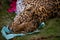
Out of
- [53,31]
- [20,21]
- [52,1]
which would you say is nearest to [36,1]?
[52,1]

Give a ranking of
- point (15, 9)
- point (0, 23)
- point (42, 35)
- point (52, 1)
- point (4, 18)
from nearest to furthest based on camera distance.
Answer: point (42, 35) < point (52, 1) < point (0, 23) < point (4, 18) < point (15, 9)

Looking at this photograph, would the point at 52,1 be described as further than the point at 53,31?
Yes

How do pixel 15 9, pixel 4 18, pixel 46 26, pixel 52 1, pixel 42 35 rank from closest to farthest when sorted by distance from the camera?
pixel 42 35 < pixel 46 26 < pixel 52 1 < pixel 4 18 < pixel 15 9

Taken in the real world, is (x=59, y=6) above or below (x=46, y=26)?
above

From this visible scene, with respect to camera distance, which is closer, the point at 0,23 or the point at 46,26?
the point at 46,26

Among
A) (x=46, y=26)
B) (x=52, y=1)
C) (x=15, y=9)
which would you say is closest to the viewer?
(x=46, y=26)

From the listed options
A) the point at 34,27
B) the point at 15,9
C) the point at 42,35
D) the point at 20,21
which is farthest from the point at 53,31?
the point at 15,9

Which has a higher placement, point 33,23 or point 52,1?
point 52,1

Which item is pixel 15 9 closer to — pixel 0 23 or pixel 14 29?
pixel 0 23

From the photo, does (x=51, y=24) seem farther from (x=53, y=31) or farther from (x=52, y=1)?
(x=52, y=1)
